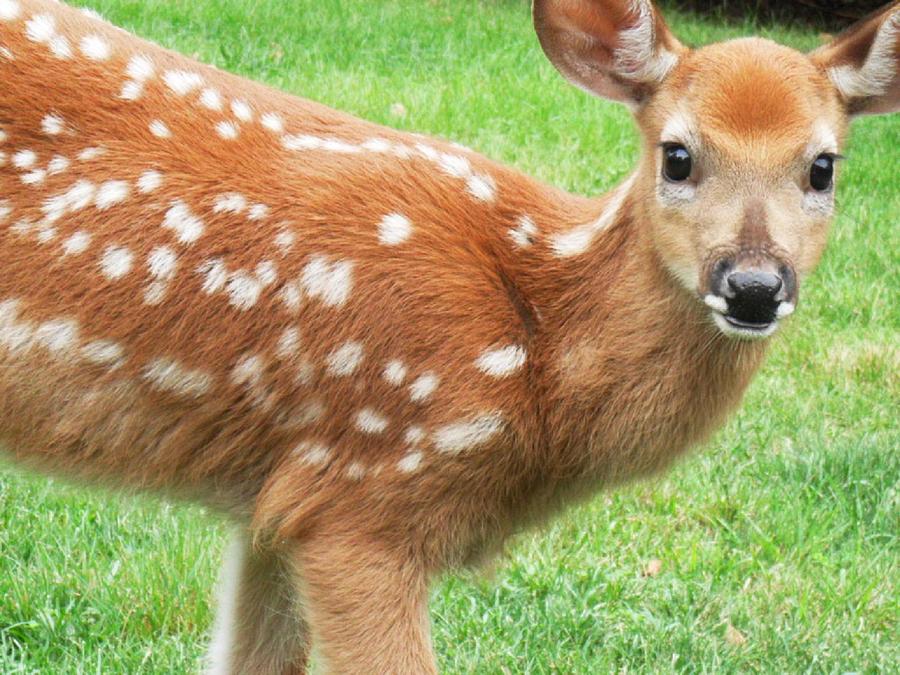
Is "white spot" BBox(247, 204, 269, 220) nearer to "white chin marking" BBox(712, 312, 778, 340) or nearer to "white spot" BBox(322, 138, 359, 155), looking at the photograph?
"white spot" BBox(322, 138, 359, 155)

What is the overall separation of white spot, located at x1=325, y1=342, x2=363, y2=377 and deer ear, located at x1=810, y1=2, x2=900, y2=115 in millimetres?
1179

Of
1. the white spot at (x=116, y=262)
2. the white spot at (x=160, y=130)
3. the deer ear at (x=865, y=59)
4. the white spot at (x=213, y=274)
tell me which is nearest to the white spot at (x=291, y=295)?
the white spot at (x=213, y=274)

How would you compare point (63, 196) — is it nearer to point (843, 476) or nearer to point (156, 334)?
point (156, 334)

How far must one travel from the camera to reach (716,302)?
3.13 metres

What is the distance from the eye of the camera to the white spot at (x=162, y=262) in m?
3.41

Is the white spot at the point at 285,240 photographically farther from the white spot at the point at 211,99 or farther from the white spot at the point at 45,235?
the white spot at the point at 45,235

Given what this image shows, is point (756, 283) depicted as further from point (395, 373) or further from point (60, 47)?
point (60, 47)

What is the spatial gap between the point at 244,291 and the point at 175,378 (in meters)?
0.24

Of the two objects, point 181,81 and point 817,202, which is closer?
point 817,202

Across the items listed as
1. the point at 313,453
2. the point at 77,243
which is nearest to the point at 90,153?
the point at 77,243

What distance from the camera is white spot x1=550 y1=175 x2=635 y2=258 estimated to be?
Result: 359 centimetres

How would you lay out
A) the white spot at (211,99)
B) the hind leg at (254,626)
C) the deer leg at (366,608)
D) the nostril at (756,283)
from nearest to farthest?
the nostril at (756,283) → the deer leg at (366,608) → the white spot at (211,99) → the hind leg at (254,626)

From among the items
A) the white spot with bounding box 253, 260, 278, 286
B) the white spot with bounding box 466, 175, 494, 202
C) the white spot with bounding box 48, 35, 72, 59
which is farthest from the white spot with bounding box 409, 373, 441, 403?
the white spot with bounding box 48, 35, 72, 59

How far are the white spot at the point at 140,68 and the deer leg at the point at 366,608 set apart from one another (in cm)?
112
